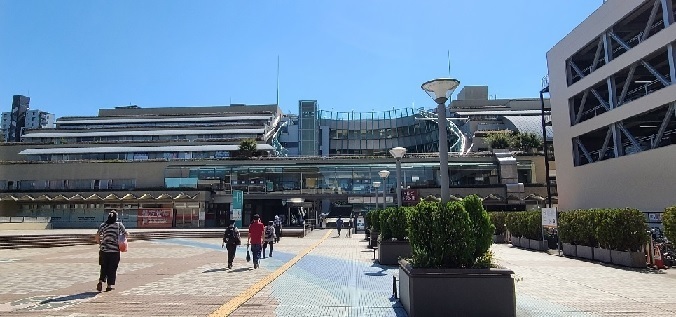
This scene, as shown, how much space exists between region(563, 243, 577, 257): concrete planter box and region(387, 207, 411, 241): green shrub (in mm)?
8312

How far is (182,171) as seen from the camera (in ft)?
190

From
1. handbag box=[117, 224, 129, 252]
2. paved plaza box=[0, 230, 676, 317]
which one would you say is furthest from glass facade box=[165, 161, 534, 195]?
handbag box=[117, 224, 129, 252]

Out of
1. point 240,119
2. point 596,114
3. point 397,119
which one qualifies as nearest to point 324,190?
point 596,114

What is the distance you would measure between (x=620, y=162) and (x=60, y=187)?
60.4m

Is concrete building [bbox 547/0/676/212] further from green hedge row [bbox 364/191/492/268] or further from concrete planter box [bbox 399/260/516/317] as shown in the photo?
concrete planter box [bbox 399/260/516/317]

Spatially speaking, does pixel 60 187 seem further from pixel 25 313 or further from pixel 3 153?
pixel 25 313

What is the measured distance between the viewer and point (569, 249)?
2027cm

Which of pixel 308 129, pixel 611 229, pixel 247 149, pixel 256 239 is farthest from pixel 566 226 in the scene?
pixel 308 129

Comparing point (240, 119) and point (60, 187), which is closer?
point (60, 187)

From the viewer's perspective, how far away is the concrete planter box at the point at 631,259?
15.6 m

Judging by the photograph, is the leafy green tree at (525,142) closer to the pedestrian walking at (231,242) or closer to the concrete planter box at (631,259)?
the concrete planter box at (631,259)

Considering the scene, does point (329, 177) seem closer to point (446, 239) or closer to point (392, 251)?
point (392, 251)

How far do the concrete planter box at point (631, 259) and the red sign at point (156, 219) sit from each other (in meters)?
43.4

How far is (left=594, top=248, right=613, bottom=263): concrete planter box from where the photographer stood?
17.0 metres
